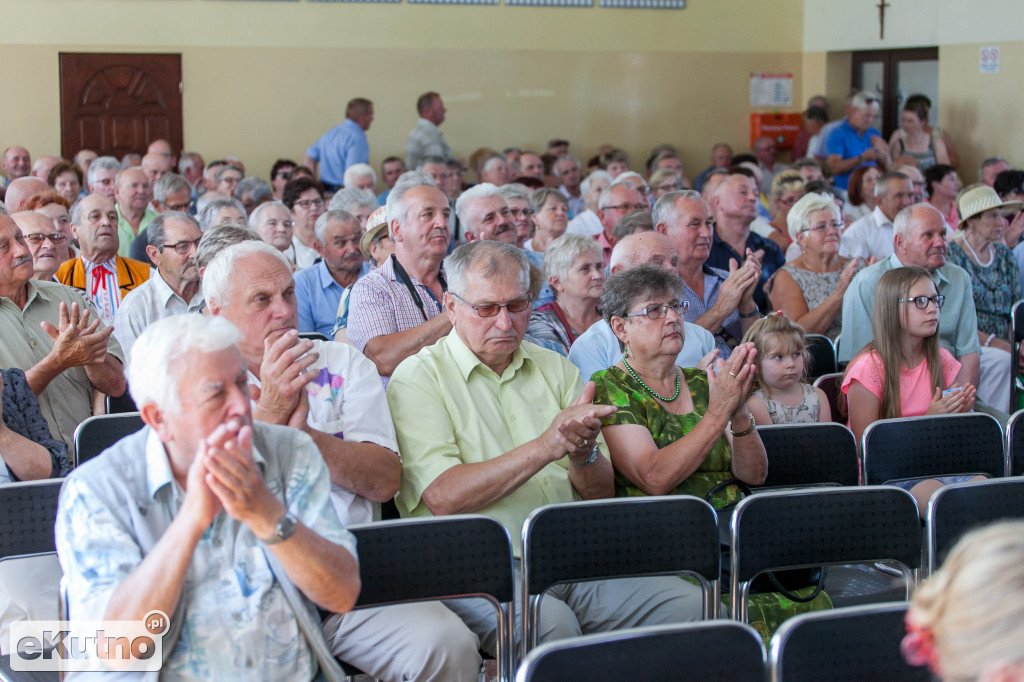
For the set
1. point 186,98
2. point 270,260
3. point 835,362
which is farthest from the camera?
point 186,98

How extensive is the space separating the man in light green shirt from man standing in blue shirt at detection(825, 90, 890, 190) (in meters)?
8.21

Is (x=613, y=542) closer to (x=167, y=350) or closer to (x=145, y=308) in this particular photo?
(x=167, y=350)

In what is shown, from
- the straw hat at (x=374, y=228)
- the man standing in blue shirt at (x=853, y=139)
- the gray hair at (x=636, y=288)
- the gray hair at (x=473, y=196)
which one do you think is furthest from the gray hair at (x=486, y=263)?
the man standing in blue shirt at (x=853, y=139)

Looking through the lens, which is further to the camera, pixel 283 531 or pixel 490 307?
pixel 490 307

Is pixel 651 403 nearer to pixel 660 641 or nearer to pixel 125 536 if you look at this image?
pixel 660 641

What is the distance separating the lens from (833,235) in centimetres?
495

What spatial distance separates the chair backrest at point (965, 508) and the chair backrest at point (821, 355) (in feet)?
5.61

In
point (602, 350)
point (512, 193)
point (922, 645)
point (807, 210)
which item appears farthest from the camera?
point (512, 193)

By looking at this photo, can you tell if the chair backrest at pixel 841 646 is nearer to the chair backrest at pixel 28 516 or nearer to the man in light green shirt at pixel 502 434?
the man in light green shirt at pixel 502 434

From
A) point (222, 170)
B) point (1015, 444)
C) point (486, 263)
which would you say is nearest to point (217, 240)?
point (486, 263)

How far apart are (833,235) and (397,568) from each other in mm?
3385

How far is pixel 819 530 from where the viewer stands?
2461 millimetres

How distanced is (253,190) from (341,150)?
2247mm

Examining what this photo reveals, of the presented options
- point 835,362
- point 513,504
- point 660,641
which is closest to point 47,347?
point 513,504
